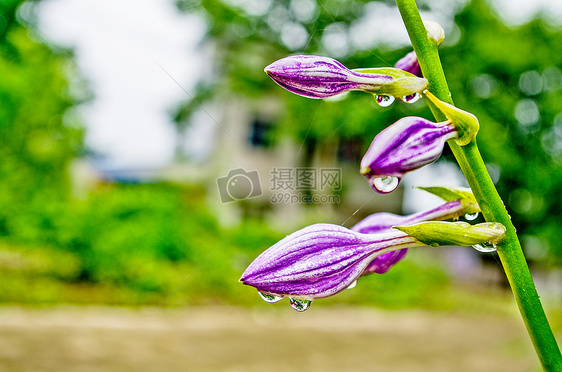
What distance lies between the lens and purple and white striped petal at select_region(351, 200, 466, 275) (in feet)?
1.73

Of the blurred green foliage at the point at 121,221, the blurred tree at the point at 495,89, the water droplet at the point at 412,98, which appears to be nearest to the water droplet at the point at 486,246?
the water droplet at the point at 412,98

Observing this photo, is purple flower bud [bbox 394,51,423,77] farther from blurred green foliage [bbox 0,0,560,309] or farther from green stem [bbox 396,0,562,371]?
blurred green foliage [bbox 0,0,560,309]

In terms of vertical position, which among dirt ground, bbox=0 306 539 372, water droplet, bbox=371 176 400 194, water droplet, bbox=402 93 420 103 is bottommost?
water droplet, bbox=371 176 400 194

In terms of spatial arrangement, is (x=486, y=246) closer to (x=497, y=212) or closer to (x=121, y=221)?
(x=497, y=212)

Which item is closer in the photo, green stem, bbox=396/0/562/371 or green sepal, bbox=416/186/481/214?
green stem, bbox=396/0/562/371

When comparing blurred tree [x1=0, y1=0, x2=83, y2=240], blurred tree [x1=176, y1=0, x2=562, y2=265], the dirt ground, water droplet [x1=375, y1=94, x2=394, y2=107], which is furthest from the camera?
blurred tree [x1=176, y1=0, x2=562, y2=265]

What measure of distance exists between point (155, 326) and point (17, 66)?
16.1ft

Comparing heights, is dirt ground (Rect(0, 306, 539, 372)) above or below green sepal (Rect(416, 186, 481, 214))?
above

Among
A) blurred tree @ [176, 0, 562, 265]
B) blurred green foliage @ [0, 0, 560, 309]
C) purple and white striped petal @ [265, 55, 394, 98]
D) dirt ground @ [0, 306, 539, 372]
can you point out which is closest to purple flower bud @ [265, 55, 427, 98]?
purple and white striped petal @ [265, 55, 394, 98]

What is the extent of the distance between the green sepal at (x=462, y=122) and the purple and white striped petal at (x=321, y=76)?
0.06m

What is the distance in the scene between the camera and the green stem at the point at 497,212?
15.6 inches

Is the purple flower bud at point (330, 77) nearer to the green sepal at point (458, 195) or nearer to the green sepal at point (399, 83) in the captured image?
the green sepal at point (399, 83)

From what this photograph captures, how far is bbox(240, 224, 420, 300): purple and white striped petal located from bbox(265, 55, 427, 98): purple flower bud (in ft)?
0.42

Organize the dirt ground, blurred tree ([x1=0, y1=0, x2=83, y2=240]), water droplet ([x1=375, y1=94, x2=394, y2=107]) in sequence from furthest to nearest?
blurred tree ([x1=0, y1=0, x2=83, y2=240])
the dirt ground
water droplet ([x1=375, y1=94, x2=394, y2=107])
